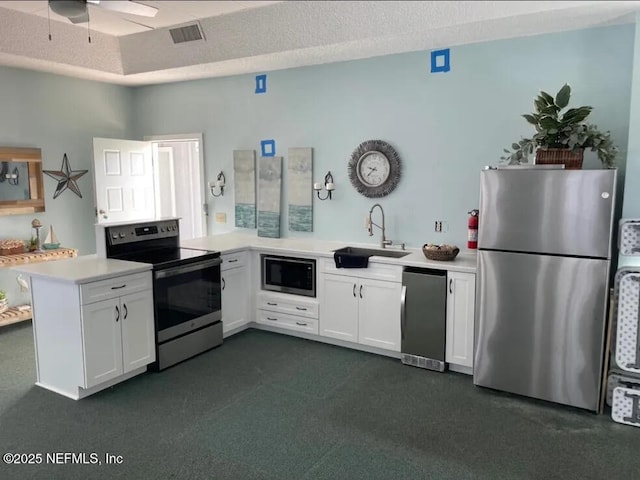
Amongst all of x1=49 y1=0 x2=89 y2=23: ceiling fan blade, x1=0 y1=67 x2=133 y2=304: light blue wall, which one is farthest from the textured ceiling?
x1=49 y1=0 x2=89 y2=23: ceiling fan blade

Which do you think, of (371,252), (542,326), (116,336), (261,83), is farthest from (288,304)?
(261,83)

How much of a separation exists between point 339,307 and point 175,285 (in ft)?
4.75

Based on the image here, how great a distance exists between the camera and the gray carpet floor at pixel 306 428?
2.66 metres

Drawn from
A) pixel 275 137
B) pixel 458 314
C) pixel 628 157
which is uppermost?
pixel 275 137

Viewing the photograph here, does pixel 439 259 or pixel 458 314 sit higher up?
pixel 439 259

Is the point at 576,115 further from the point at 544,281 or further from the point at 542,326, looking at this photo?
the point at 542,326

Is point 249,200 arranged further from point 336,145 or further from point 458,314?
point 458,314

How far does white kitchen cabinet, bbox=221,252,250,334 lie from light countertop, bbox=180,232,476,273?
0.12 metres

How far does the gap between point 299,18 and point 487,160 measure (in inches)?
77.5

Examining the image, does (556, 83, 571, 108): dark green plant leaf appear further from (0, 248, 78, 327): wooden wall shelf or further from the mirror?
the mirror

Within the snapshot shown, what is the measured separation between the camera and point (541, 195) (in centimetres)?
325

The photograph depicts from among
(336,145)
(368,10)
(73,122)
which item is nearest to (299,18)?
(368,10)

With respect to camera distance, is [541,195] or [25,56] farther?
[25,56]

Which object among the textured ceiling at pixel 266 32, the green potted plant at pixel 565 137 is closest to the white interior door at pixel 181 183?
the textured ceiling at pixel 266 32
